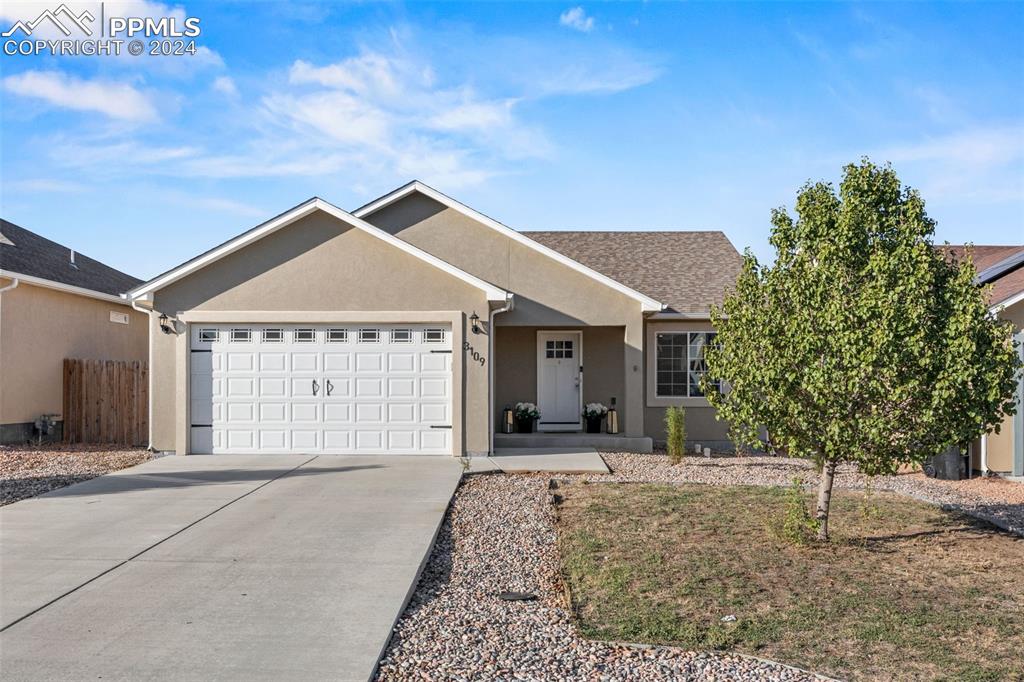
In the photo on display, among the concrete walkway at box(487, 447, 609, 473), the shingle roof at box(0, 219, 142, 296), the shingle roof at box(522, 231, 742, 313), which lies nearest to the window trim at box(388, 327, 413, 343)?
the concrete walkway at box(487, 447, 609, 473)

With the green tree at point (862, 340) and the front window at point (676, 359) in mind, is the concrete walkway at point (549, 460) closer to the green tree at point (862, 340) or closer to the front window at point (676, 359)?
the front window at point (676, 359)

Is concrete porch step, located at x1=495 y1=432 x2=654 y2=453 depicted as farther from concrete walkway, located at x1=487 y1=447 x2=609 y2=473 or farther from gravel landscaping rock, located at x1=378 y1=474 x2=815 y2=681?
gravel landscaping rock, located at x1=378 y1=474 x2=815 y2=681

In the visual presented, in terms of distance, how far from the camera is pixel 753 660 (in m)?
4.96

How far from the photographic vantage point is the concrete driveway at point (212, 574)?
15.8 feet

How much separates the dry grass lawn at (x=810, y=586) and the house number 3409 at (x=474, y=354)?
431 centimetres

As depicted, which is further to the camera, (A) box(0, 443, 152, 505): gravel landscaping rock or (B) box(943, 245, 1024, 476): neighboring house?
(B) box(943, 245, 1024, 476): neighboring house

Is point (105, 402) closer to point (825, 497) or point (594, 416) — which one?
point (594, 416)

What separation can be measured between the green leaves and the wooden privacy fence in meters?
12.8

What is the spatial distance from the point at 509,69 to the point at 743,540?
29.6ft

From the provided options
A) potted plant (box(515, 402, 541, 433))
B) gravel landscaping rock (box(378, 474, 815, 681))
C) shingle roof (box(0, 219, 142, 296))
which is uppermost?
shingle roof (box(0, 219, 142, 296))

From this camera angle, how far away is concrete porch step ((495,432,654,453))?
15281mm

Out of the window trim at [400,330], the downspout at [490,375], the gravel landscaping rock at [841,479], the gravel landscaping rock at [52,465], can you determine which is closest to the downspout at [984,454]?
the gravel landscaping rock at [841,479]

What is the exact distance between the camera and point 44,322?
16156 millimetres

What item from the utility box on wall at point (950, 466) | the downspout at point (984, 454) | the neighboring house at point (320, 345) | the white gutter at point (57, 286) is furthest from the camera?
the white gutter at point (57, 286)
